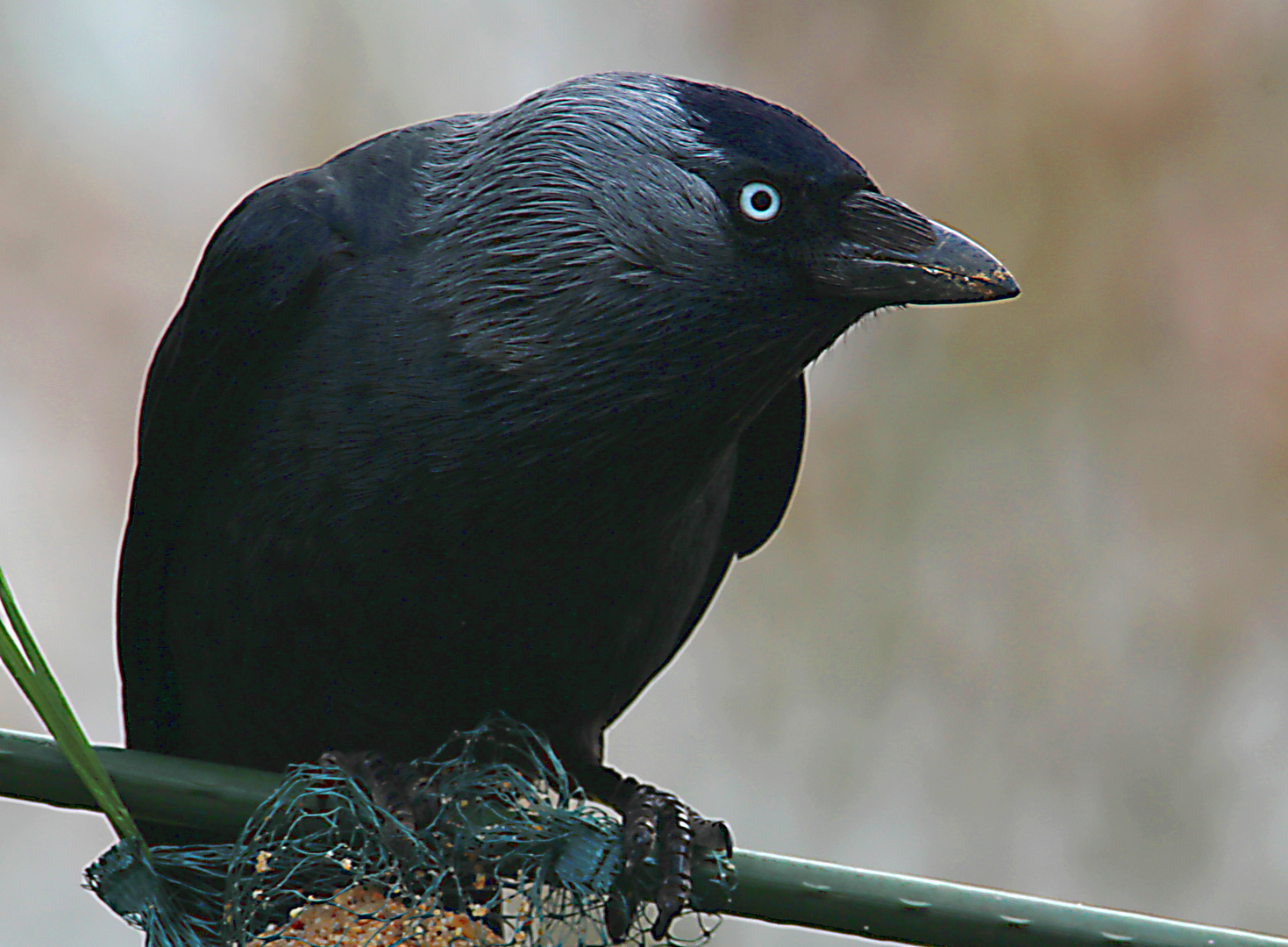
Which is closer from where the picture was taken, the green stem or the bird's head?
the green stem

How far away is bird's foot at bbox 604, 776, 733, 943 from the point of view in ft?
6.06

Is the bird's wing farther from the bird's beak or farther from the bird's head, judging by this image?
the bird's beak

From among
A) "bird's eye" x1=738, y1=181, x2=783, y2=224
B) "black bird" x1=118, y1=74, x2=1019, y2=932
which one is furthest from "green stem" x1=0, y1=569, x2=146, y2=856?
"bird's eye" x1=738, y1=181, x2=783, y2=224

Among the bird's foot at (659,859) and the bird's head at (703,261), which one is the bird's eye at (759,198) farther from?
the bird's foot at (659,859)

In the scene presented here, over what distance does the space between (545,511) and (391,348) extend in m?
0.29

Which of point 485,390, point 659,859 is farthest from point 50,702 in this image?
point 659,859

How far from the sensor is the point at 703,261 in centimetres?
175

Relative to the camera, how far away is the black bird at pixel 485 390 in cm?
176

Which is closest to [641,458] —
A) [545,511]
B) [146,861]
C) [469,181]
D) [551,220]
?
[545,511]

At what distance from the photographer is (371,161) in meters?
2.03

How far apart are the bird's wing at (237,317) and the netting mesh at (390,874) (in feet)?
1.65

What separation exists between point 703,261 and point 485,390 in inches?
12.3

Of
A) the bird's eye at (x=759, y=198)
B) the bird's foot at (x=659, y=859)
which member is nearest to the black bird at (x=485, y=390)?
the bird's eye at (x=759, y=198)

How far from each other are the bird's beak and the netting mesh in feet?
2.32
